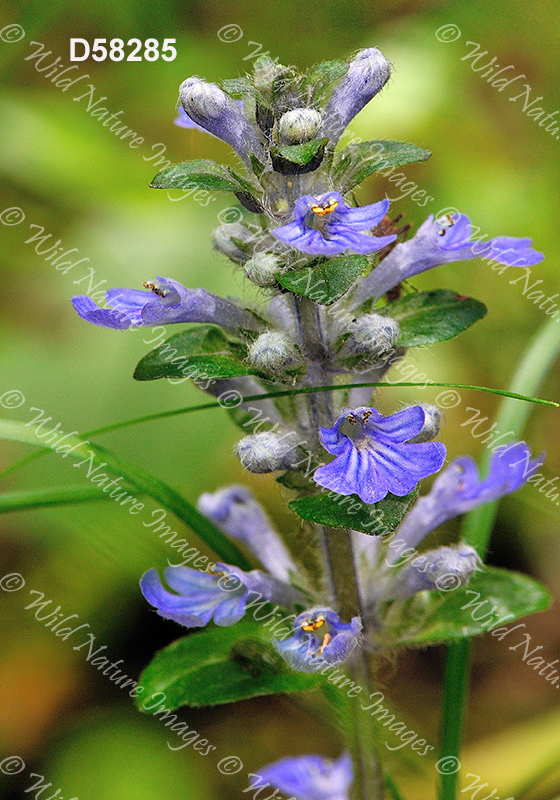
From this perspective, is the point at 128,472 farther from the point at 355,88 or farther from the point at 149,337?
the point at 149,337

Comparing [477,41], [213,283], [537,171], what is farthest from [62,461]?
[477,41]

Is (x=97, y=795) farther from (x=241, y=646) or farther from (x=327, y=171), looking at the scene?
(x=327, y=171)

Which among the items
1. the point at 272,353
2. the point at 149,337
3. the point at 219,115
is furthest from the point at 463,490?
the point at 149,337

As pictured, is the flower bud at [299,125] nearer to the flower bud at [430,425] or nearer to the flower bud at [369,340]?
the flower bud at [369,340]

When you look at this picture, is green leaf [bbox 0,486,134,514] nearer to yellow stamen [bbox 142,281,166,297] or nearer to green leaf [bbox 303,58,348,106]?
yellow stamen [bbox 142,281,166,297]

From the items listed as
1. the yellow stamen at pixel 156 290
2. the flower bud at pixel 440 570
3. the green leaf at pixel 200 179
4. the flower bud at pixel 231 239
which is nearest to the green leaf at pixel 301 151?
the green leaf at pixel 200 179
